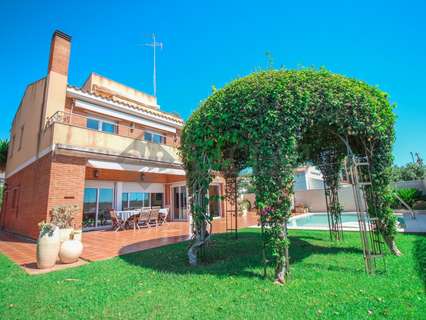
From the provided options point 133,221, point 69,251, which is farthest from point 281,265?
point 133,221

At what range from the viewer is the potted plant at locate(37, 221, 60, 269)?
322 inches

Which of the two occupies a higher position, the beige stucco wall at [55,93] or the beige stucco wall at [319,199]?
the beige stucco wall at [55,93]

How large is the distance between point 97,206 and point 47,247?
38.4 ft

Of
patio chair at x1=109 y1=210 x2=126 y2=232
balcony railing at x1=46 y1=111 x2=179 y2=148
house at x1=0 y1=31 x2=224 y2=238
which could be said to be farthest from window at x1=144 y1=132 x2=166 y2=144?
patio chair at x1=109 y1=210 x2=126 y2=232

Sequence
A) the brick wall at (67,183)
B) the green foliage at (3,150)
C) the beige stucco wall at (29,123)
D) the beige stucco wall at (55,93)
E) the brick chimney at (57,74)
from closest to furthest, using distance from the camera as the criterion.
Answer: the brick wall at (67,183) → the beige stucco wall at (55,93) → the brick chimney at (57,74) → the beige stucco wall at (29,123) → the green foliage at (3,150)

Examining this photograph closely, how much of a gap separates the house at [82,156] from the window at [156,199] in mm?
114

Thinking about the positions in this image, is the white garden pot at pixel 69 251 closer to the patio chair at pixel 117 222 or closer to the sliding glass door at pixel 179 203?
the patio chair at pixel 117 222

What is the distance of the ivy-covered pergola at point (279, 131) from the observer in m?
6.25

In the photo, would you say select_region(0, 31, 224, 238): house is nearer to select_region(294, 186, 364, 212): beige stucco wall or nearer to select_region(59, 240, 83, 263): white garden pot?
select_region(59, 240, 83, 263): white garden pot

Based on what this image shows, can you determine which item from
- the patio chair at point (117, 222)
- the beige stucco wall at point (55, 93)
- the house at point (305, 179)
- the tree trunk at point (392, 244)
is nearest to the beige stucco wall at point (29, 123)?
the beige stucco wall at point (55, 93)

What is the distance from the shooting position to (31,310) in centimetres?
493

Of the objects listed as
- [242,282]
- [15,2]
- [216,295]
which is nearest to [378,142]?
[242,282]

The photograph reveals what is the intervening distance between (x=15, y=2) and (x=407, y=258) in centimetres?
2373

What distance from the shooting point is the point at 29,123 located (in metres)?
18.5
